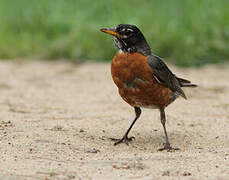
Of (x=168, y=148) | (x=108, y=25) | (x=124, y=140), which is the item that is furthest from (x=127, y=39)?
(x=108, y=25)

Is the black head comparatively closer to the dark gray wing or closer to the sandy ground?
the dark gray wing

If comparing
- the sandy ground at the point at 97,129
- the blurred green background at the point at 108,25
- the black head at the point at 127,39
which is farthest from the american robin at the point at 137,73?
the blurred green background at the point at 108,25

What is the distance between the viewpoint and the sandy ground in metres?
4.42

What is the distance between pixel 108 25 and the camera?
→ 35.8 ft

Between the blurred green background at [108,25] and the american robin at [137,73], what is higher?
the american robin at [137,73]

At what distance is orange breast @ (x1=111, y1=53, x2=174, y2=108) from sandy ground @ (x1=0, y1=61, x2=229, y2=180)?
1.77 ft

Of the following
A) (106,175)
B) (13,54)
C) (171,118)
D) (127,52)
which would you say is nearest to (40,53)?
(13,54)

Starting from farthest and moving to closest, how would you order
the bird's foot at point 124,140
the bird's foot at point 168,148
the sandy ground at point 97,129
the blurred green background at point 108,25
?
1. the blurred green background at point 108,25
2. the bird's foot at point 124,140
3. the bird's foot at point 168,148
4. the sandy ground at point 97,129


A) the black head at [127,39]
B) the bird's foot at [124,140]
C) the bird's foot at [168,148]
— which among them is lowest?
the bird's foot at [124,140]

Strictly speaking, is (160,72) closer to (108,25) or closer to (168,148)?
(168,148)

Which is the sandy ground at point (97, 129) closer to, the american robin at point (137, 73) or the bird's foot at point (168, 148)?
the bird's foot at point (168, 148)

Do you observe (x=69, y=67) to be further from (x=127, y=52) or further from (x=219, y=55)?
(x=127, y=52)

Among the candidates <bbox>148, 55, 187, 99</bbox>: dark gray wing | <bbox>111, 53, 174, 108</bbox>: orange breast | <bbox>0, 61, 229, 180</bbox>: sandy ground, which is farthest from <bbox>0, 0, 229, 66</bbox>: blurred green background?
<bbox>111, 53, 174, 108</bbox>: orange breast

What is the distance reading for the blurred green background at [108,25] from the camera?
10.5 metres
